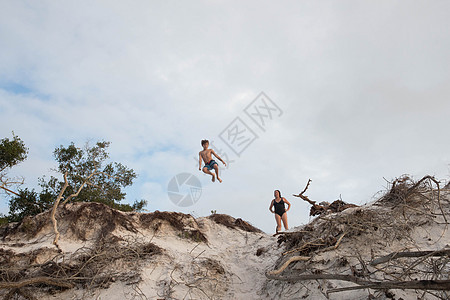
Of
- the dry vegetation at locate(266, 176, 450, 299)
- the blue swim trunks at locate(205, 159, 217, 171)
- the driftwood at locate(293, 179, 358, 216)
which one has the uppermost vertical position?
the blue swim trunks at locate(205, 159, 217, 171)

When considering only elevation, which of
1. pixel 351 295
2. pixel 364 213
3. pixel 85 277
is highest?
pixel 364 213

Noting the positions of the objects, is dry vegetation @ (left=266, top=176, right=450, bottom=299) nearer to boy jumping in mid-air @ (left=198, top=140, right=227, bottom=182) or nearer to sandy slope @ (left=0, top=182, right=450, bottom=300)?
sandy slope @ (left=0, top=182, right=450, bottom=300)

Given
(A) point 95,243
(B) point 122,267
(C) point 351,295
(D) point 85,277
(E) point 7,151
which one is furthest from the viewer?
(E) point 7,151

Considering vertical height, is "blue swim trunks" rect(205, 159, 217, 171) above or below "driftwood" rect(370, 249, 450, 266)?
above

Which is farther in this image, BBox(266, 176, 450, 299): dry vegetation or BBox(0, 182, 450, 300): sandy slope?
BBox(266, 176, 450, 299): dry vegetation

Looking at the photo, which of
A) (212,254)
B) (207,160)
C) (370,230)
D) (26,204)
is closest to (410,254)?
(370,230)

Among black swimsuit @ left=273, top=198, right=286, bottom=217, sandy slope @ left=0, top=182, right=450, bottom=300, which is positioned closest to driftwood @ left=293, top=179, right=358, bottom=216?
sandy slope @ left=0, top=182, right=450, bottom=300

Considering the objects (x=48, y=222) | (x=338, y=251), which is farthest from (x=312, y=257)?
(x=48, y=222)

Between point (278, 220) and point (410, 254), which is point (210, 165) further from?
point (410, 254)

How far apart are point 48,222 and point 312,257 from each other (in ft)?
22.9

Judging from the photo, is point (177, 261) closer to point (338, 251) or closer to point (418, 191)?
point (338, 251)

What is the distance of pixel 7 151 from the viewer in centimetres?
1195

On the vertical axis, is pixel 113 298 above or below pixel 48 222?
below

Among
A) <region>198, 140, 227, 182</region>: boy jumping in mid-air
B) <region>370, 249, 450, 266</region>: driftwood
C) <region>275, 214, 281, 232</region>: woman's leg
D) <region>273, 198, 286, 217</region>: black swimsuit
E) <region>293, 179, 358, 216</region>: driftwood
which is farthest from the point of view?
<region>273, 198, 286, 217</region>: black swimsuit
